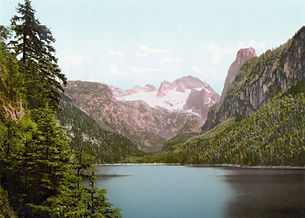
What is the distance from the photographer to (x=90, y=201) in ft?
83.9

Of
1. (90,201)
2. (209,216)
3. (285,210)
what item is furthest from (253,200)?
(90,201)

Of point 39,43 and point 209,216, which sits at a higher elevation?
point 39,43

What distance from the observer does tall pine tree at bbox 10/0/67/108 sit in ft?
111

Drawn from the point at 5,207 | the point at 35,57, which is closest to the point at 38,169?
the point at 5,207

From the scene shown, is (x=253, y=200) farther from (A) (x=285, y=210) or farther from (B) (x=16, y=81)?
(B) (x=16, y=81)

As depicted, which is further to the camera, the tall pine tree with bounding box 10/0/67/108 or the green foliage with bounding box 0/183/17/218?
the tall pine tree with bounding box 10/0/67/108

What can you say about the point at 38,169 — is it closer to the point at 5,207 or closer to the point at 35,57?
the point at 5,207

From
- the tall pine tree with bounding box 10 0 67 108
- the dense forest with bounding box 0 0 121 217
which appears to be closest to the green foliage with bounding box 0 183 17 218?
the dense forest with bounding box 0 0 121 217

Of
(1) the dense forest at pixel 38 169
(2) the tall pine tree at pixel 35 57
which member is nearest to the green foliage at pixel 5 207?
(1) the dense forest at pixel 38 169

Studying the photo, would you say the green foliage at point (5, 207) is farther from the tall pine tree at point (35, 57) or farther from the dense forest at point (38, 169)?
the tall pine tree at point (35, 57)

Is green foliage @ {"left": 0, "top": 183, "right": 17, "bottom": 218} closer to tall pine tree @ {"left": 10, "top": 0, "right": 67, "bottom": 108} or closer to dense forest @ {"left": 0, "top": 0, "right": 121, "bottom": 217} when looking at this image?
dense forest @ {"left": 0, "top": 0, "right": 121, "bottom": 217}

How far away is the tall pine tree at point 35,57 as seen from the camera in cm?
3381

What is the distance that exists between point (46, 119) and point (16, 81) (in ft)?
23.7

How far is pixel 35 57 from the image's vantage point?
36.8 metres
